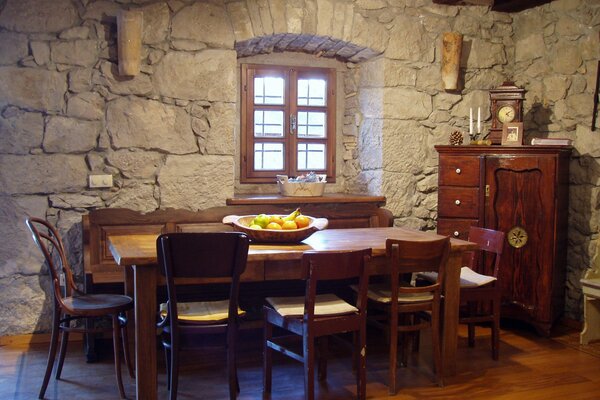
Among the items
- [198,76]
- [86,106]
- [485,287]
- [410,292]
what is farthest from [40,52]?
[485,287]

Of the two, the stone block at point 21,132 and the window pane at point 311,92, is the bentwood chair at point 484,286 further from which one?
the stone block at point 21,132

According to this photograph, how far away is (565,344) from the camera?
4156mm

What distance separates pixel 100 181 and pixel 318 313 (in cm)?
196

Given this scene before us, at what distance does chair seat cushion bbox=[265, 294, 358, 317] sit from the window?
6.21 feet

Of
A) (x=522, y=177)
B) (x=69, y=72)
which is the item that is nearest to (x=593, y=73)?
(x=522, y=177)

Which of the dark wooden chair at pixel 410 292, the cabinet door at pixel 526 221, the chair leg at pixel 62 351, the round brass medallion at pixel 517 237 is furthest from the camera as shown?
the round brass medallion at pixel 517 237

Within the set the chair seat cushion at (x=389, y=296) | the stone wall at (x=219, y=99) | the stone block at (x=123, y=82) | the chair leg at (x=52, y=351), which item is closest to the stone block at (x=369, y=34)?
the stone wall at (x=219, y=99)

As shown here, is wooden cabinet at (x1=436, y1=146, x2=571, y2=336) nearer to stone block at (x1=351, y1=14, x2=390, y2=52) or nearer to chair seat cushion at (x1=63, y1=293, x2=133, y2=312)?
stone block at (x1=351, y1=14, x2=390, y2=52)

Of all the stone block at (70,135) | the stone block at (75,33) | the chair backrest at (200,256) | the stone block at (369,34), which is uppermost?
the stone block at (369,34)

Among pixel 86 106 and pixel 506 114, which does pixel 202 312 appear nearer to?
pixel 86 106

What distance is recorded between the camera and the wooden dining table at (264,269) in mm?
2824

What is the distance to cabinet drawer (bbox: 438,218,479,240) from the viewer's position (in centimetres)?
453

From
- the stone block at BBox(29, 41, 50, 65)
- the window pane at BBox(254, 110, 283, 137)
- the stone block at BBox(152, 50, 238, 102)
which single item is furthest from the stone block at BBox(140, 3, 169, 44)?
the window pane at BBox(254, 110, 283, 137)

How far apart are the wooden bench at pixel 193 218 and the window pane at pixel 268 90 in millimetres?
840
